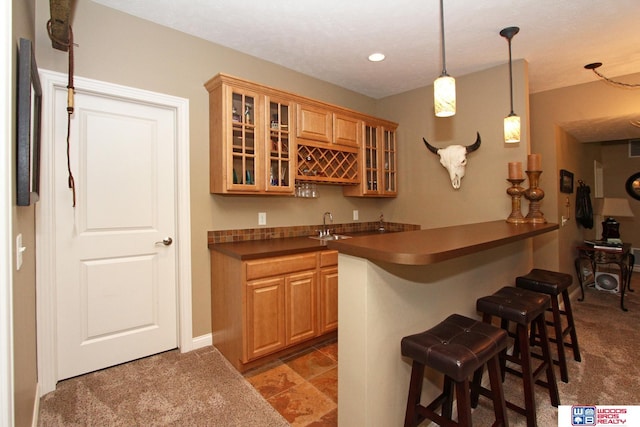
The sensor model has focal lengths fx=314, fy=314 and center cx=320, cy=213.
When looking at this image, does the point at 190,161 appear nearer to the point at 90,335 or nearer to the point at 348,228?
the point at 90,335

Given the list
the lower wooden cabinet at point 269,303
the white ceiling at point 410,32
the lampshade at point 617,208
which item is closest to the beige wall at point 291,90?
the white ceiling at point 410,32

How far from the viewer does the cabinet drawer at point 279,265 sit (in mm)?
2408

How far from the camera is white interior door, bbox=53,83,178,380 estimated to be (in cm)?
225

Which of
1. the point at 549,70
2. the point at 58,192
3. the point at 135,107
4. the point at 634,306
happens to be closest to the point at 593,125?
the point at 549,70

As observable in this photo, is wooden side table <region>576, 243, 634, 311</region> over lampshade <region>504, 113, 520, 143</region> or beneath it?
beneath

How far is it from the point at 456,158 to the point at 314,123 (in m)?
1.63

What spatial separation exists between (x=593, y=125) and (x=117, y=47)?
5.15 meters

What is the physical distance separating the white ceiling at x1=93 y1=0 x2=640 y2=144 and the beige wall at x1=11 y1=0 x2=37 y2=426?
0.95m

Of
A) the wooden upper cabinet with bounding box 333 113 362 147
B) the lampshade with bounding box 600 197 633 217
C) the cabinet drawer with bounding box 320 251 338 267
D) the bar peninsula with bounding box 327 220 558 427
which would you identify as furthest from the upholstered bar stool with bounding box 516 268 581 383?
the lampshade with bounding box 600 197 633 217

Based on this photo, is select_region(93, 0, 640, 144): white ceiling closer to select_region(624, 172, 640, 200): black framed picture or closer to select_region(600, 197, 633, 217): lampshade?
select_region(600, 197, 633, 217): lampshade

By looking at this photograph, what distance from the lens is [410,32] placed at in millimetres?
2668

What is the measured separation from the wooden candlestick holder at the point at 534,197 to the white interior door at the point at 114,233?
124 inches

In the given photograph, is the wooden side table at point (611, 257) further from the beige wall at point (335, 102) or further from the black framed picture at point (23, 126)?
the black framed picture at point (23, 126)

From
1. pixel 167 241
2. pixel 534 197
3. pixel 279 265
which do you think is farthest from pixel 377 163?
pixel 167 241
